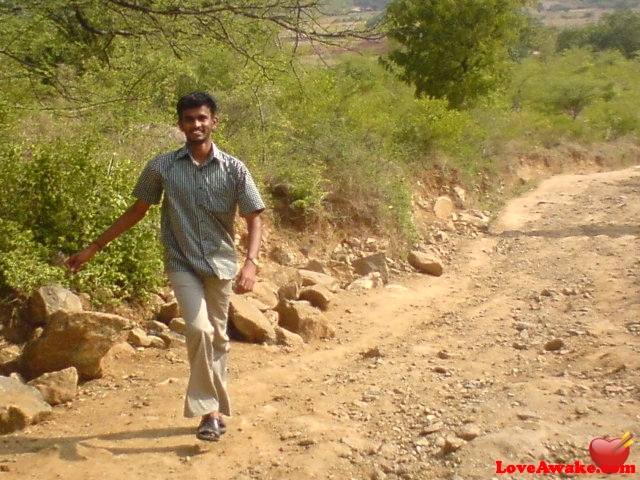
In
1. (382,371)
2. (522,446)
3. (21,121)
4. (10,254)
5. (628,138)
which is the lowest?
(628,138)

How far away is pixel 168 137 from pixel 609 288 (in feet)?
14.3

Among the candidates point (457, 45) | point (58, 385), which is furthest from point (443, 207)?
point (58, 385)

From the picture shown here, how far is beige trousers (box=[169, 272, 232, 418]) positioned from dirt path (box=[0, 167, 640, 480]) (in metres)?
0.27

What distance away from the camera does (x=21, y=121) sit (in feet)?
22.1

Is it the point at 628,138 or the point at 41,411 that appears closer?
the point at 41,411

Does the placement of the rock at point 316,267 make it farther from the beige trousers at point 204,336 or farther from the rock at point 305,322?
the beige trousers at point 204,336

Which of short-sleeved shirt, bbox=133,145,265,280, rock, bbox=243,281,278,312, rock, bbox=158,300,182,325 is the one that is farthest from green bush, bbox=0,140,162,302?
short-sleeved shirt, bbox=133,145,265,280

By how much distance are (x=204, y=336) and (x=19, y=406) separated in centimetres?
123

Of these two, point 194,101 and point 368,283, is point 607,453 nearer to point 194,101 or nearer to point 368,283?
point 194,101

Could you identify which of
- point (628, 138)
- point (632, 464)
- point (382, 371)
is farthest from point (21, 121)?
point (628, 138)

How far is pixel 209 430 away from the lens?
386 centimetres

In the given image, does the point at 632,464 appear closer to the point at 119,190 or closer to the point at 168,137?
the point at 119,190

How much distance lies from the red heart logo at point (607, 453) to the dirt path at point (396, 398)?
0.06 meters

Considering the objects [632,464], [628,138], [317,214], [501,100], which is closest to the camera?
[632,464]
